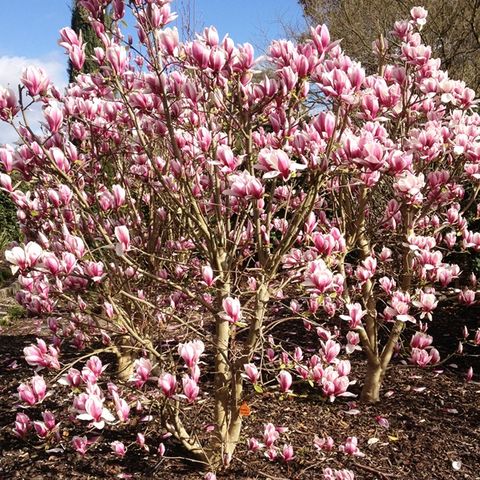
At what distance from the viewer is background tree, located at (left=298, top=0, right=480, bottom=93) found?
10.6 m

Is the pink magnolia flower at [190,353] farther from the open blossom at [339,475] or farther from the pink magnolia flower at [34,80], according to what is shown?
the pink magnolia flower at [34,80]

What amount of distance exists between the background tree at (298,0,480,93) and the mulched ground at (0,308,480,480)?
7011 mm

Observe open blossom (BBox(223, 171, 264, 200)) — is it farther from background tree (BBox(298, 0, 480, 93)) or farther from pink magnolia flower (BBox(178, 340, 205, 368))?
background tree (BBox(298, 0, 480, 93))

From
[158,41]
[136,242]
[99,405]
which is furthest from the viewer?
[136,242]

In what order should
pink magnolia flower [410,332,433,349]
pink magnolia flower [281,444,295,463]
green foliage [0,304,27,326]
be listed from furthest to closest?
green foliage [0,304,27,326] < pink magnolia flower [410,332,433,349] < pink magnolia flower [281,444,295,463]

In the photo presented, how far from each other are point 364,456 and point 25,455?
1.90 m

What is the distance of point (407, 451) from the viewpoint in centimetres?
311

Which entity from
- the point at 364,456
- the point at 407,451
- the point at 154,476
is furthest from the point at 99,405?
the point at 407,451

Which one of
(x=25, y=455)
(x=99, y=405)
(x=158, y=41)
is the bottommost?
(x=25, y=455)

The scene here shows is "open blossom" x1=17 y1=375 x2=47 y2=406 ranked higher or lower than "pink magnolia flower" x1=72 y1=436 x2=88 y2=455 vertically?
higher

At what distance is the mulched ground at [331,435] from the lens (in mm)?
2885

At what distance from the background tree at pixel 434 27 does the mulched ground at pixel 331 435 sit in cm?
701

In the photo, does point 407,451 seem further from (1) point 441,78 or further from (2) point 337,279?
(1) point 441,78

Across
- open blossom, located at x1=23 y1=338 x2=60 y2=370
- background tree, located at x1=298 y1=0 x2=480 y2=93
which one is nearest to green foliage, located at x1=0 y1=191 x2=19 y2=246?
background tree, located at x1=298 y1=0 x2=480 y2=93
